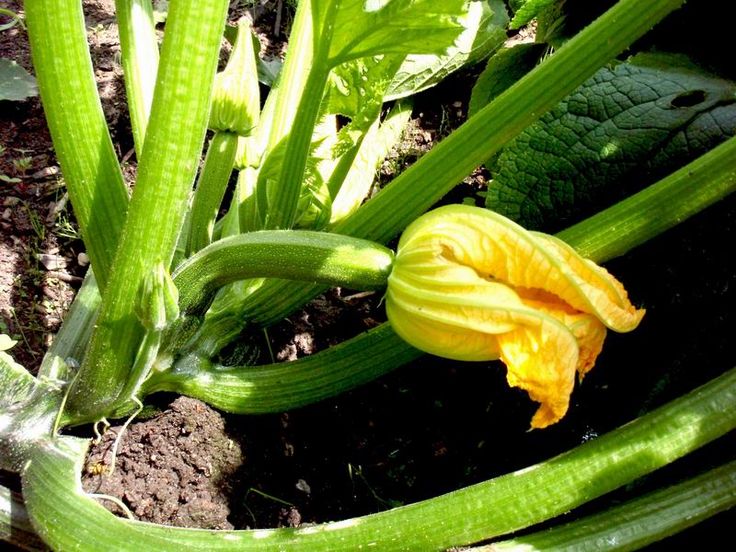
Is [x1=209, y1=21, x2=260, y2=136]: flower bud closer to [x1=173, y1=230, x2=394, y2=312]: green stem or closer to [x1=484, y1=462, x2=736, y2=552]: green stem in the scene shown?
[x1=173, y1=230, x2=394, y2=312]: green stem

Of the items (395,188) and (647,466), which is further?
(395,188)

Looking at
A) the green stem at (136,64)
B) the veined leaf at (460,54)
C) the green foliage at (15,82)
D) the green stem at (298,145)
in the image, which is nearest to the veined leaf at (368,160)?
the veined leaf at (460,54)

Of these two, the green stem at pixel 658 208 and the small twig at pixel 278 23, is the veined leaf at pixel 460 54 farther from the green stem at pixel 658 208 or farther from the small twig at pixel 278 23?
the green stem at pixel 658 208

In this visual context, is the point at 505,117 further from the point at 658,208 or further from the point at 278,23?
the point at 278,23

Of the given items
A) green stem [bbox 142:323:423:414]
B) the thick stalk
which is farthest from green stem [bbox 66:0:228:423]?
the thick stalk

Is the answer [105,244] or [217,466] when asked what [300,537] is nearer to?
[217,466]

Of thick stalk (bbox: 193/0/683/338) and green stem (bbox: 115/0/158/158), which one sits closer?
thick stalk (bbox: 193/0/683/338)

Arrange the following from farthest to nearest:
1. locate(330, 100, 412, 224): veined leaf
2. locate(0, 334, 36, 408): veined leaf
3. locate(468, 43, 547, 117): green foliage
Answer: locate(468, 43, 547, 117): green foliage → locate(330, 100, 412, 224): veined leaf → locate(0, 334, 36, 408): veined leaf

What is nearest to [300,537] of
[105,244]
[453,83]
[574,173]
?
[105,244]
